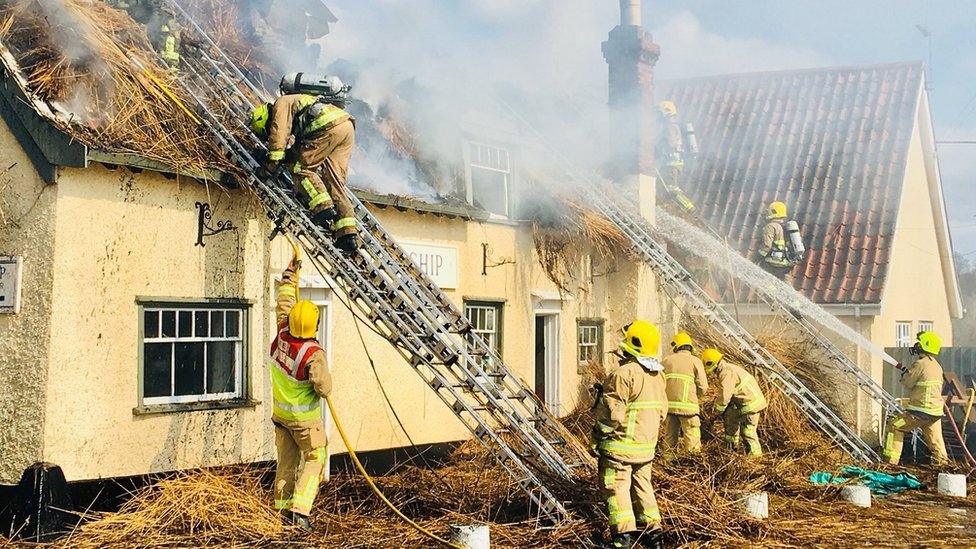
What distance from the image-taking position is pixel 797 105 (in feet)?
72.2

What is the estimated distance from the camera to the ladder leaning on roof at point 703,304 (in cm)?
1349

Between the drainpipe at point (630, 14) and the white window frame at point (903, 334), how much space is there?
729 centimetres

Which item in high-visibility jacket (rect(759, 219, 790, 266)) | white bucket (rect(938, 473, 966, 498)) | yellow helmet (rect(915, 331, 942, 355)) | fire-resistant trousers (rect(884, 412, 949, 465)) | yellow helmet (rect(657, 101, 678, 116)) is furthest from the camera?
yellow helmet (rect(657, 101, 678, 116))

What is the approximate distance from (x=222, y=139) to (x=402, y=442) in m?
4.03

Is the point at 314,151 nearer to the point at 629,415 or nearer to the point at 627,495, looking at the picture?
the point at 629,415

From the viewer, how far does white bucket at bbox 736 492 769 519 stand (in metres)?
9.15

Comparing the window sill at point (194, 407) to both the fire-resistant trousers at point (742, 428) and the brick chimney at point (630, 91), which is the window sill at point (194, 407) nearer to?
the fire-resistant trousers at point (742, 428)

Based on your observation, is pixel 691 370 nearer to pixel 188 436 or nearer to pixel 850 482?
pixel 850 482

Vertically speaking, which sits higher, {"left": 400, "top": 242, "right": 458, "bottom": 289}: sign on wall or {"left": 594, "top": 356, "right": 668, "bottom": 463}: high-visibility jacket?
{"left": 400, "top": 242, "right": 458, "bottom": 289}: sign on wall

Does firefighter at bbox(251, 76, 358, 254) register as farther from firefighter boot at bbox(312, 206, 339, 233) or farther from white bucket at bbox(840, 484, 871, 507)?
white bucket at bbox(840, 484, 871, 507)

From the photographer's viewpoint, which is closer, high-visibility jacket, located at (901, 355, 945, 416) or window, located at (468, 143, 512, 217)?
high-visibility jacket, located at (901, 355, 945, 416)

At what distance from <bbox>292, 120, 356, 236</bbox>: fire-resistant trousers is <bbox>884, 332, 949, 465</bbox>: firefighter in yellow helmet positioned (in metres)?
8.02

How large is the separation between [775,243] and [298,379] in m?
11.1

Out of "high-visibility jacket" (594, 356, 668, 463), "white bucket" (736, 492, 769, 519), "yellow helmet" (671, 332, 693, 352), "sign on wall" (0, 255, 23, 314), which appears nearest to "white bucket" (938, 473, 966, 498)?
"yellow helmet" (671, 332, 693, 352)
